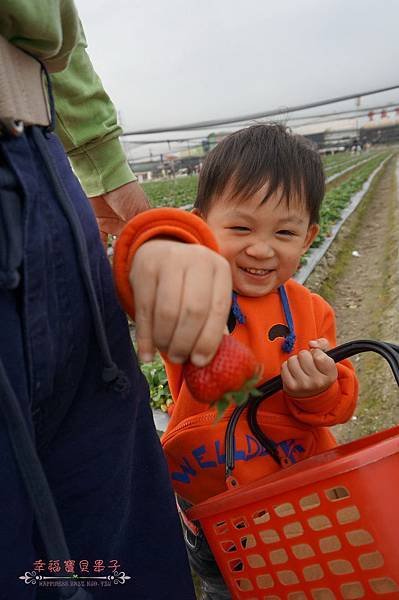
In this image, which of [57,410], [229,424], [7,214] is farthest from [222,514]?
[7,214]

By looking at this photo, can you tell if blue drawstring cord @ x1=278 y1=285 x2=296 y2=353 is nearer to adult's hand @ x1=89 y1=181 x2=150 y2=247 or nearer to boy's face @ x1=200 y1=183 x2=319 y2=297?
boy's face @ x1=200 y1=183 x2=319 y2=297

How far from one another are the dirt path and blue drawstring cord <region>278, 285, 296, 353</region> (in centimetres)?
125

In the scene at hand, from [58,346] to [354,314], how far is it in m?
3.82

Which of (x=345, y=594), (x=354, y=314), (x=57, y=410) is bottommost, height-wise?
(x=354, y=314)

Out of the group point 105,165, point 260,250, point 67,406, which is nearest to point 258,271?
point 260,250

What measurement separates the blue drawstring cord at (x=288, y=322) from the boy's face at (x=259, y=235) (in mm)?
94

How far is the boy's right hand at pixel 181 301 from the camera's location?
55cm

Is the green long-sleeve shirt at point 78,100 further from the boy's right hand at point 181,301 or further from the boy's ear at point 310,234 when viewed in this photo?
the boy's ear at point 310,234

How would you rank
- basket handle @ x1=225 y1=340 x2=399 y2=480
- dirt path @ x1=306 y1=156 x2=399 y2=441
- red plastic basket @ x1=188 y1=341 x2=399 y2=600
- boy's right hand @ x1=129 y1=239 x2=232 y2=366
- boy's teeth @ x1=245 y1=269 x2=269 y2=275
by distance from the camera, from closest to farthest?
1. boy's right hand @ x1=129 y1=239 x2=232 y2=366
2. red plastic basket @ x1=188 y1=341 x2=399 y2=600
3. basket handle @ x1=225 y1=340 x2=399 y2=480
4. boy's teeth @ x1=245 y1=269 x2=269 y2=275
5. dirt path @ x1=306 y1=156 x2=399 y2=441

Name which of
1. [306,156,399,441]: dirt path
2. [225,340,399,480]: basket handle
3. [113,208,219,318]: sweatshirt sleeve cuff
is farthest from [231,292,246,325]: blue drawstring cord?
[306,156,399,441]: dirt path

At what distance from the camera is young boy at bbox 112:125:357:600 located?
1.26 m

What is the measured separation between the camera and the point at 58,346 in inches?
25.8

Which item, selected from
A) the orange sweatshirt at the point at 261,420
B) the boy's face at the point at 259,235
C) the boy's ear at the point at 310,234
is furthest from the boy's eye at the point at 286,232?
the orange sweatshirt at the point at 261,420

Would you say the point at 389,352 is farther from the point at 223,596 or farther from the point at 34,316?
the point at 223,596
